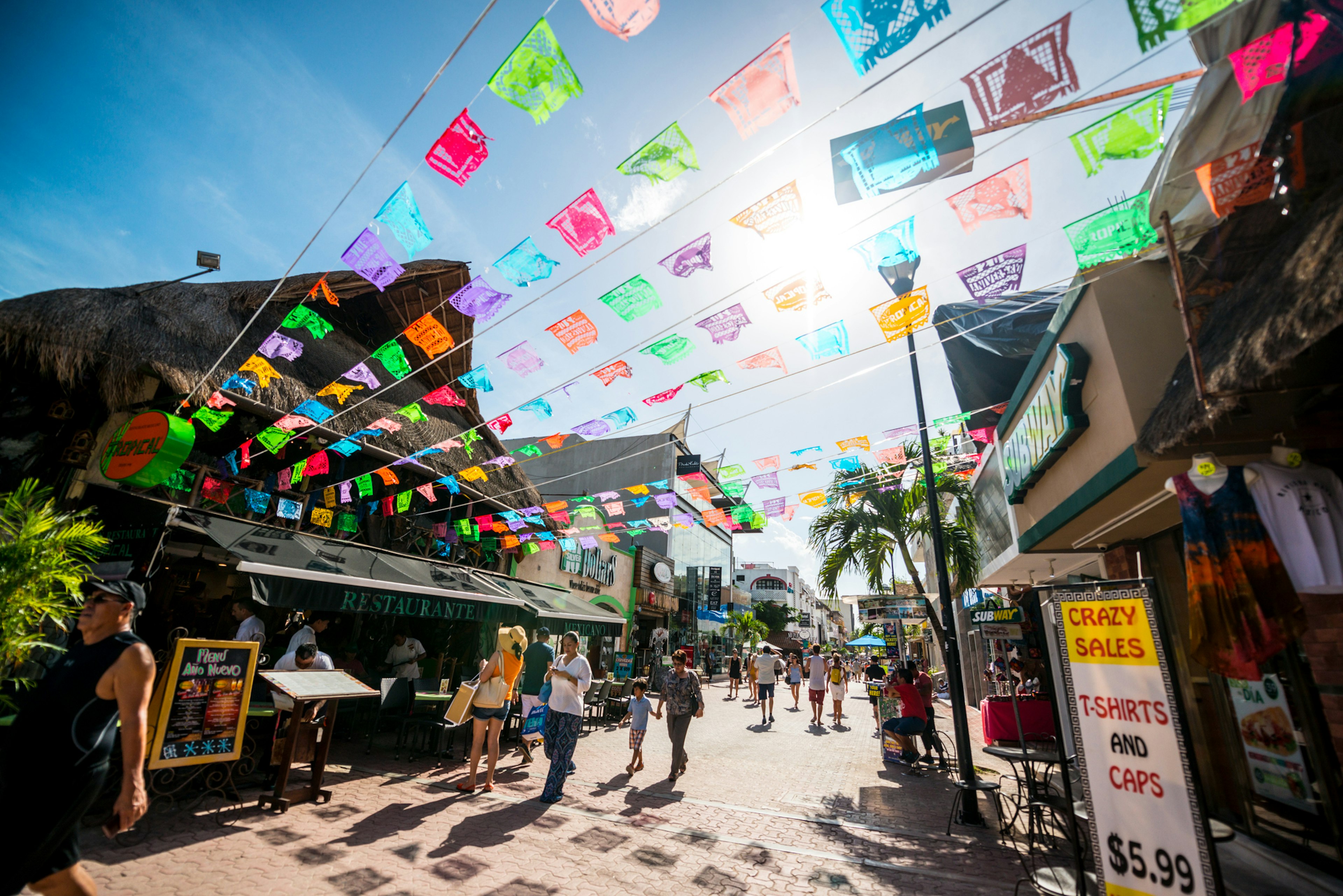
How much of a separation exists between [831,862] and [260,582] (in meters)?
7.33

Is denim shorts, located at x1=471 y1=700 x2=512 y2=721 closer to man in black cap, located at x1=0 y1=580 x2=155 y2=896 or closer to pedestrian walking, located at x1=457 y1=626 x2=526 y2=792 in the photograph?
pedestrian walking, located at x1=457 y1=626 x2=526 y2=792

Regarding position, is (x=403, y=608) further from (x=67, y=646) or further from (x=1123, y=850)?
(x=1123, y=850)

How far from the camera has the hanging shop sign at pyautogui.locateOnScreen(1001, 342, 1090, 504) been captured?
5660 mm

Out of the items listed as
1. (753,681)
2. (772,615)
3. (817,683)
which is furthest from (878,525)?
(772,615)

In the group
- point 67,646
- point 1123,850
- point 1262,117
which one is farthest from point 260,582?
point 1262,117

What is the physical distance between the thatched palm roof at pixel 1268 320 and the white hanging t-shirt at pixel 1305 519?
57 cm

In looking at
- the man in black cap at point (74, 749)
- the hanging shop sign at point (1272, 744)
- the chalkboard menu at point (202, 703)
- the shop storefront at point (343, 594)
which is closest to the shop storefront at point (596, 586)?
the shop storefront at point (343, 594)

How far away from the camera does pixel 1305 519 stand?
3.60 meters

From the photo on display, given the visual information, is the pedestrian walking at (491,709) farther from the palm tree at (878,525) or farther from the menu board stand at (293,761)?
the palm tree at (878,525)

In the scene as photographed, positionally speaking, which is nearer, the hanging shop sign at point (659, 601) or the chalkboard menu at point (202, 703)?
the chalkboard menu at point (202, 703)

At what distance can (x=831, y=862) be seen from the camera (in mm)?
4797

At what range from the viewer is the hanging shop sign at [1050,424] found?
5.66m

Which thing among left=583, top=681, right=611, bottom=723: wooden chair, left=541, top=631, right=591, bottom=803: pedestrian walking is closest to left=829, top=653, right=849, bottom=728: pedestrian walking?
left=583, top=681, right=611, bottom=723: wooden chair

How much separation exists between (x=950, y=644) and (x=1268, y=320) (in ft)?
16.2
